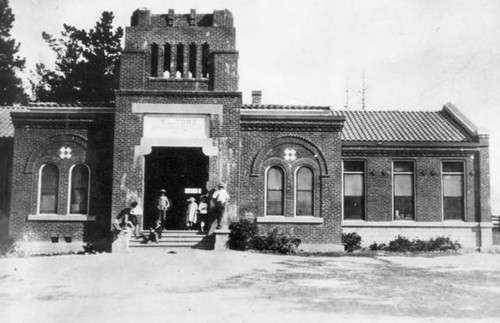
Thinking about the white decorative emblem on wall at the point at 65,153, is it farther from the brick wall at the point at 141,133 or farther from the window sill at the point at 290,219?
the window sill at the point at 290,219

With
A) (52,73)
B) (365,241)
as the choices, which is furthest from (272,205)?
(52,73)

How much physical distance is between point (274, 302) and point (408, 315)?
255cm

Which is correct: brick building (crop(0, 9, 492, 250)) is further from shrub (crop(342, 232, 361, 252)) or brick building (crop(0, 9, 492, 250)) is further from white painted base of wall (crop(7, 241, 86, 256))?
shrub (crop(342, 232, 361, 252))

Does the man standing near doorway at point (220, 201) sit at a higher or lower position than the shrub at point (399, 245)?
higher

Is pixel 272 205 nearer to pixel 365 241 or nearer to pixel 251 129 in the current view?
pixel 251 129

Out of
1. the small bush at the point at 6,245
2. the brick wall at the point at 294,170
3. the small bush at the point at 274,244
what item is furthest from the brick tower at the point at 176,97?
the small bush at the point at 6,245

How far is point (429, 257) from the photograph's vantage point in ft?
67.8

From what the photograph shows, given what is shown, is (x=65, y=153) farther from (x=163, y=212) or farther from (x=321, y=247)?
(x=321, y=247)

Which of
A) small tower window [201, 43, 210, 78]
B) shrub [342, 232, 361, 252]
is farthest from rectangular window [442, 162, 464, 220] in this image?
small tower window [201, 43, 210, 78]

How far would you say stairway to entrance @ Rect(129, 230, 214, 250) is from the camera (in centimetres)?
1967

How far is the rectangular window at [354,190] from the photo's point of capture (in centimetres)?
2470

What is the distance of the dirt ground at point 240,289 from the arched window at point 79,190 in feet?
15.7

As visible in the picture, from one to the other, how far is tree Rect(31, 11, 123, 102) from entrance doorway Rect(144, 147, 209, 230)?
74.1 ft

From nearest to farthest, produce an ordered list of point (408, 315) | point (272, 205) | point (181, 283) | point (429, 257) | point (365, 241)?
point (408, 315) < point (181, 283) < point (429, 257) < point (272, 205) < point (365, 241)
